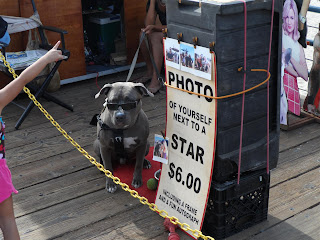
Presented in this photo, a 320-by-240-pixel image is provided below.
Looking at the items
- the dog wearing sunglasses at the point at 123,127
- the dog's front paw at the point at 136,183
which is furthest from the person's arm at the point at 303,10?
the dog's front paw at the point at 136,183

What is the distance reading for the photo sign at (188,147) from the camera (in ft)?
9.70

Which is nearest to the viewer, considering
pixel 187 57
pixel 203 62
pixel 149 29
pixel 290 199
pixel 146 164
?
pixel 203 62

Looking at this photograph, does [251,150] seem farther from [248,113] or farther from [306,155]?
[306,155]

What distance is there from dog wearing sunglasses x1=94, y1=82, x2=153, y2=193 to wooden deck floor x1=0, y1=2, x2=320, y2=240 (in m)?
0.24

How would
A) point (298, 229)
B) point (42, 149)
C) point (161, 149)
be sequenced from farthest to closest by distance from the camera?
point (42, 149), point (161, 149), point (298, 229)

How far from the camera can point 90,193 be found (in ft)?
12.3

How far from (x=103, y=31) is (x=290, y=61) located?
9.39ft

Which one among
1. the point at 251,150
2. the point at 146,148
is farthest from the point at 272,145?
the point at 146,148

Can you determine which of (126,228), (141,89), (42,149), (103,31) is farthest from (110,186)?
(103,31)

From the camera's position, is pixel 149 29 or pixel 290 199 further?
pixel 149 29

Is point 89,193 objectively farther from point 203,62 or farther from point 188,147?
point 203,62

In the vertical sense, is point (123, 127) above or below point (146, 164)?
above

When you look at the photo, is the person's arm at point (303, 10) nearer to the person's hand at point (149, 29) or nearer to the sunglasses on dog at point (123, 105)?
the person's hand at point (149, 29)

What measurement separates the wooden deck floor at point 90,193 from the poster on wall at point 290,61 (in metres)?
0.27
